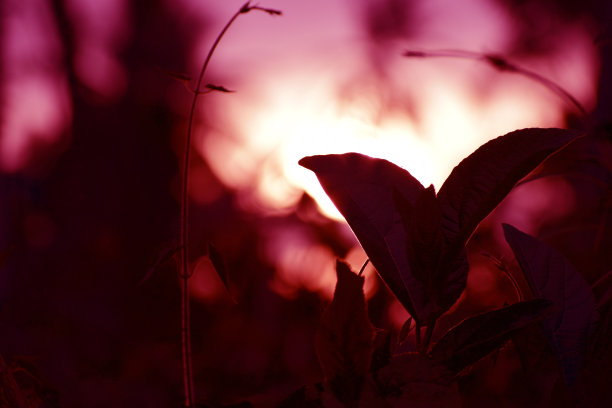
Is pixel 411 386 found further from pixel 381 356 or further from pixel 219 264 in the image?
pixel 219 264

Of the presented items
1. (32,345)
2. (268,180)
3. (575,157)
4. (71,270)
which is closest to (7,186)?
(71,270)

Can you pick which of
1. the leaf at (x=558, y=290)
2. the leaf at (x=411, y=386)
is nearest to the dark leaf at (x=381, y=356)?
the leaf at (x=411, y=386)

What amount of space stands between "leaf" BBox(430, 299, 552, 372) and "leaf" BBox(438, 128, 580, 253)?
0.17 feet

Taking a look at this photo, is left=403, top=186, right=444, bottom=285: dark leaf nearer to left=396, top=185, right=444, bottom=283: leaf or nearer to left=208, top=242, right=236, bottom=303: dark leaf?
left=396, top=185, right=444, bottom=283: leaf

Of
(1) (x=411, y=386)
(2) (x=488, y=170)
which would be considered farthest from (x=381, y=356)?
(2) (x=488, y=170)

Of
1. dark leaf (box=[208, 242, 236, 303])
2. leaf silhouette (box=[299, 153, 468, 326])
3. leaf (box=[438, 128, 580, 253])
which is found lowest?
dark leaf (box=[208, 242, 236, 303])

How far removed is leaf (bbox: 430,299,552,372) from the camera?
1.13 feet

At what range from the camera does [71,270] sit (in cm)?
244

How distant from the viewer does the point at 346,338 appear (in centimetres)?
32

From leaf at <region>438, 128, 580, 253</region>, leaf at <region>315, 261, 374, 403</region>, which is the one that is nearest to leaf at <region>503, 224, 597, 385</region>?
leaf at <region>438, 128, 580, 253</region>

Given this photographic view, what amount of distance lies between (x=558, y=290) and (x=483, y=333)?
0.09 meters

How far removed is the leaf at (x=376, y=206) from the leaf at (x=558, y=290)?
3.2 inches

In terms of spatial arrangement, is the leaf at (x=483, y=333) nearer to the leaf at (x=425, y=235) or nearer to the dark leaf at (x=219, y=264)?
the leaf at (x=425, y=235)

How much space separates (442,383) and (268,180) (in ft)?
4.59
